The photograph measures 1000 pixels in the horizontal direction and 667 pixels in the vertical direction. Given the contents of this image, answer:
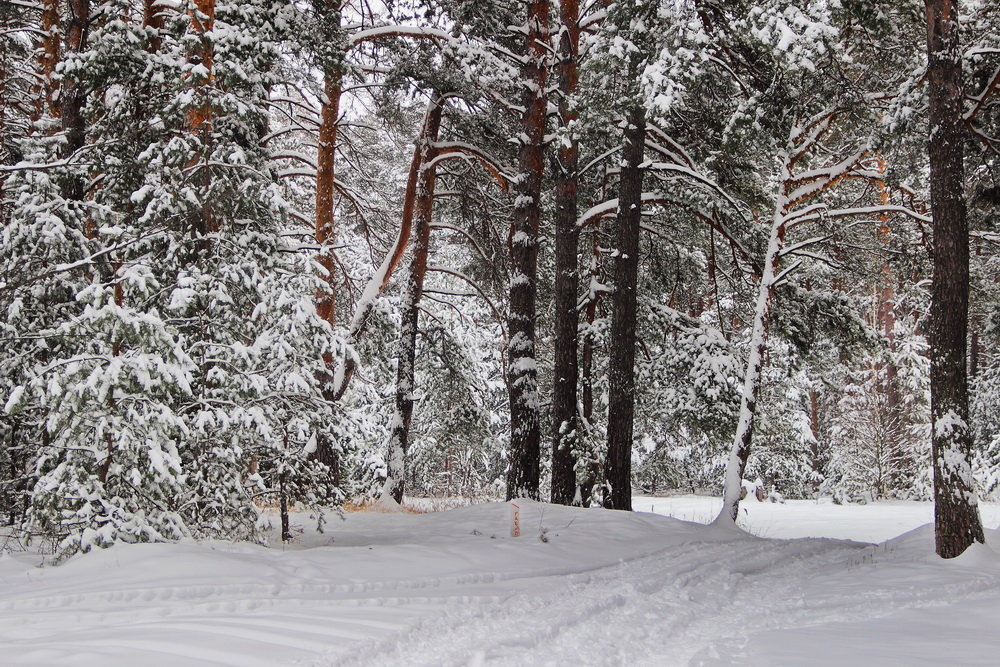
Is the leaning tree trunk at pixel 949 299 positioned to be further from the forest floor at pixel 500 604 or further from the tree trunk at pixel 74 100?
the tree trunk at pixel 74 100

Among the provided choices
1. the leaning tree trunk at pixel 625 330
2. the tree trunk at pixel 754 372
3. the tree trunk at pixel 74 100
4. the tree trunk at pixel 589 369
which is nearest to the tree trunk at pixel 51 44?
the tree trunk at pixel 74 100

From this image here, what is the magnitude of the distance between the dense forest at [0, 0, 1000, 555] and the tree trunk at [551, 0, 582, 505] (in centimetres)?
5

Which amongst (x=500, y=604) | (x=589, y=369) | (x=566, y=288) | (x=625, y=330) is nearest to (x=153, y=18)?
(x=566, y=288)

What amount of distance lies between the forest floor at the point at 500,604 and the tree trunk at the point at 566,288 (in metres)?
2.61

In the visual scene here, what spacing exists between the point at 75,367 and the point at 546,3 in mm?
9475

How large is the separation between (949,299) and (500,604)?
247 inches

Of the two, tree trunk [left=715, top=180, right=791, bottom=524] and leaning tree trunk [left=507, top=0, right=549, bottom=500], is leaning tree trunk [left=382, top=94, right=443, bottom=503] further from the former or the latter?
tree trunk [left=715, top=180, right=791, bottom=524]

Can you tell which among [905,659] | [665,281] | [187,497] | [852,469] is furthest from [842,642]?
[852,469]

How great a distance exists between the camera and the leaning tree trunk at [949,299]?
7.99m

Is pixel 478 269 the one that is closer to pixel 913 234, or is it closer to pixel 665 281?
pixel 665 281

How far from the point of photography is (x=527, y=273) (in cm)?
1175

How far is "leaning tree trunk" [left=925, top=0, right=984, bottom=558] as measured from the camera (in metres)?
7.99

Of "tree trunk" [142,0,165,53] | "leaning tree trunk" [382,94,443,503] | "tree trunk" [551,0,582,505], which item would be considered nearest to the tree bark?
"tree trunk" [142,0,165,53]

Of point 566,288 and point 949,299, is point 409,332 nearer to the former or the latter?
point 566,288
